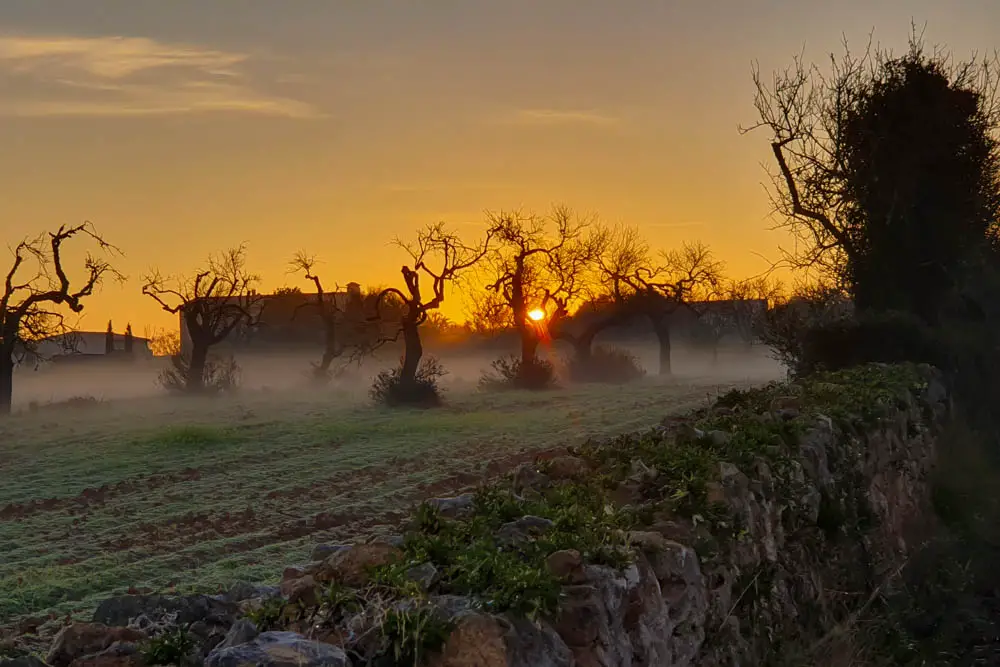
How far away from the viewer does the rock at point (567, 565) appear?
3.85m

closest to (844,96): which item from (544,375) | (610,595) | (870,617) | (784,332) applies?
(784,332)

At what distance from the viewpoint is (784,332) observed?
22078 mm

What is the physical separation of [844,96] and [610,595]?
20.6 meters

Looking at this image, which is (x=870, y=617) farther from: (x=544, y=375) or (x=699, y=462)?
(x=544, y=375)

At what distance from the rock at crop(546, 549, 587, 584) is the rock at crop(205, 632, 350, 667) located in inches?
42.0

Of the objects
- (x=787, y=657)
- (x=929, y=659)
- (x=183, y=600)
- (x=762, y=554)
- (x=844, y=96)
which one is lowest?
(x=929, y=659)

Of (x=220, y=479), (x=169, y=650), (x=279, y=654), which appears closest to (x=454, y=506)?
(x=169, y=650)

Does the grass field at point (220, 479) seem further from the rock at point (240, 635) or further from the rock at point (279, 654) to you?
the rock at point (279, 654)

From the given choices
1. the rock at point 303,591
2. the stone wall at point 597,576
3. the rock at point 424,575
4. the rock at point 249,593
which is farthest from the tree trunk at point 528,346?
the rock at point 424,575

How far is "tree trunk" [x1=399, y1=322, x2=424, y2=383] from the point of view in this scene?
3772 centimetres

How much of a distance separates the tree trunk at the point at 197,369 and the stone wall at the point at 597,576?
3889 centimetres

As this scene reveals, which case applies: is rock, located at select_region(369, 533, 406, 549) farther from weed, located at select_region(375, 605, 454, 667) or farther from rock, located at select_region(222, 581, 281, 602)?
weed, located at select_region(375, 605, 454, 667)

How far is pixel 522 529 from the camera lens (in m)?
4.53

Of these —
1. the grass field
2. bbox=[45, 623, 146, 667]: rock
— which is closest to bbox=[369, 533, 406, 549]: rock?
bbox=[45, 623, 146, 667]: rock
